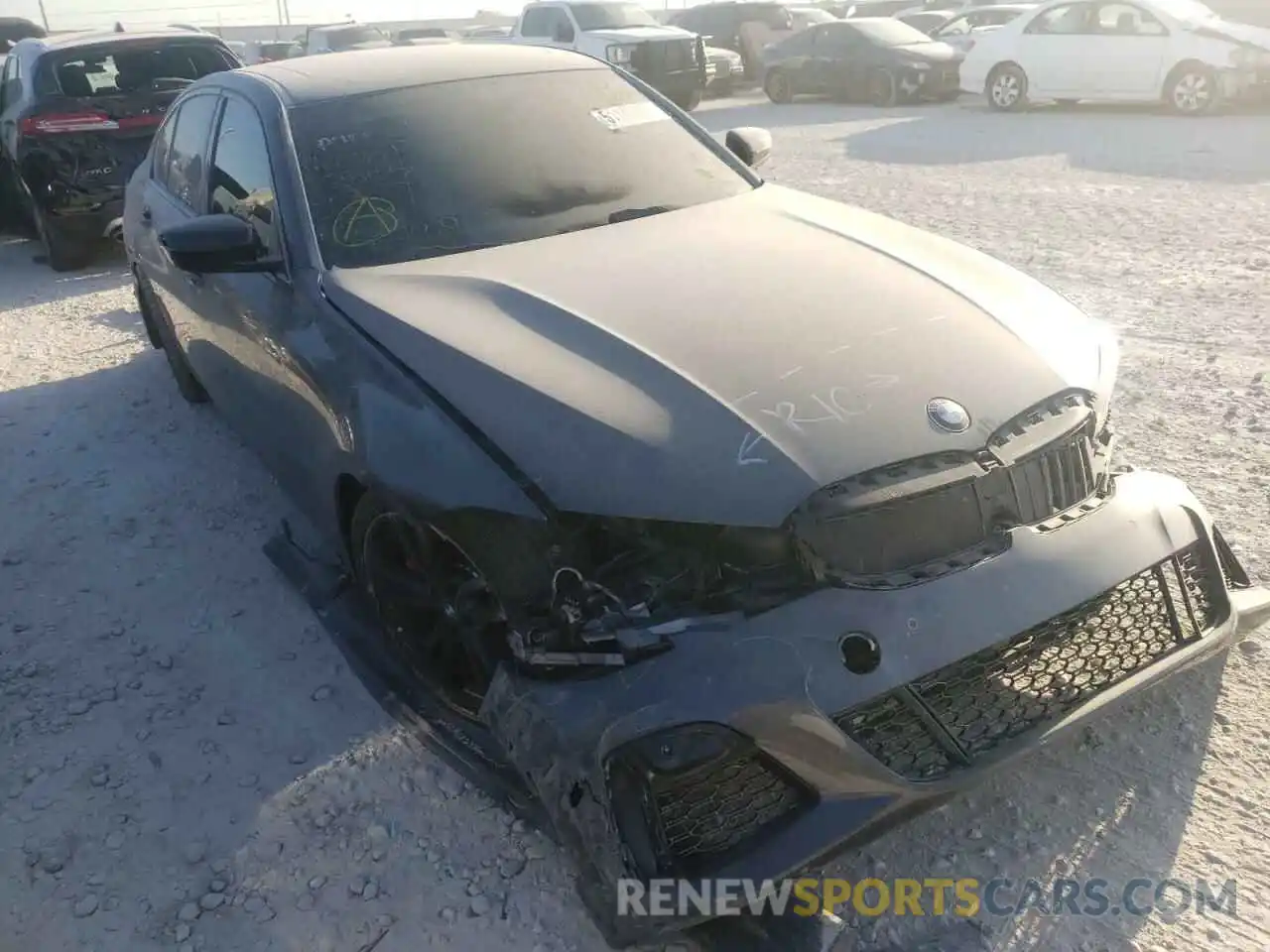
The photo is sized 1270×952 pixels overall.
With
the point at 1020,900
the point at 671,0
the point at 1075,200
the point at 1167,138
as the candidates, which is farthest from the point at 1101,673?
the point at 671,0

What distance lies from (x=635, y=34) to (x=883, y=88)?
3738 mm

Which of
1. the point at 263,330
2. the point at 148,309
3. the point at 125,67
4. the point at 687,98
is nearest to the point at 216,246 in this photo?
the point at 263,330

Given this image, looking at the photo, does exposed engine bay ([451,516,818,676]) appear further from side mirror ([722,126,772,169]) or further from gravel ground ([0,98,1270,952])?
side mirror ([722,126,772,169])

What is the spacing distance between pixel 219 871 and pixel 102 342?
5007 mm

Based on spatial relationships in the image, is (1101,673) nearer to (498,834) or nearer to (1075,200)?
(498,834)

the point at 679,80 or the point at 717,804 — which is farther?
the point at 679,80

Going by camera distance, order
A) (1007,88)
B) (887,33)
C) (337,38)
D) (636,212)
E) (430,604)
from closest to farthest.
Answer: (430,604) → (636,212) → (1007,88) → (887,33) → (337,38)

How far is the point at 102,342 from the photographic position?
6637mm

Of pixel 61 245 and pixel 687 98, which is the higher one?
pixel 61 245

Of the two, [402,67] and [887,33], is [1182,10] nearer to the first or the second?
[887,33]

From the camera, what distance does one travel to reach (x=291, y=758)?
9.65 feet

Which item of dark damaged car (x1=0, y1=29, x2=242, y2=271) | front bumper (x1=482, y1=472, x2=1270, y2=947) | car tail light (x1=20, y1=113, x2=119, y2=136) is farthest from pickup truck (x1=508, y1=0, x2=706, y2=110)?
front bumper (x1=482, y1=472, x2=1270, y2=947)

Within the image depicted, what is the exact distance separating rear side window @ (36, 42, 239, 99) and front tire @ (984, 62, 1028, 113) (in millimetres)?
10034

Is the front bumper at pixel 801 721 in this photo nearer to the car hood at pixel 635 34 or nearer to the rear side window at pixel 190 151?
the rear side window at pixel 190 151
